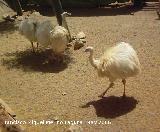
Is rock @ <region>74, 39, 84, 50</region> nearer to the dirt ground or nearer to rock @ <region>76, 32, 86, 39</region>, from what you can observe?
the dirt ground

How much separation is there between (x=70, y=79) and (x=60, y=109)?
1.55 m

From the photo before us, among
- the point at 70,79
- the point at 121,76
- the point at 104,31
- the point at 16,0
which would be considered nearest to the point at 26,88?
the point at 70,79

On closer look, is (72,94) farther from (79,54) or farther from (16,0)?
(16,0)

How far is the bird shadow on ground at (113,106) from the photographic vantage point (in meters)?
8.25

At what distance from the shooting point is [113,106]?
855 cm

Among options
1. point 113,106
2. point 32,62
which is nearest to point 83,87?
point 113,106

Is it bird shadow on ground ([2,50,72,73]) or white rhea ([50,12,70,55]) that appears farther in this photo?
bird shadow on ground ([2,50,72,73])

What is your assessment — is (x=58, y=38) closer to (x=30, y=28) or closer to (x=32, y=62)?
(x=30, y=28)

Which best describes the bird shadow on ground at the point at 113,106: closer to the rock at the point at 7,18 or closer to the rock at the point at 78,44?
the rock at the point at 78,44

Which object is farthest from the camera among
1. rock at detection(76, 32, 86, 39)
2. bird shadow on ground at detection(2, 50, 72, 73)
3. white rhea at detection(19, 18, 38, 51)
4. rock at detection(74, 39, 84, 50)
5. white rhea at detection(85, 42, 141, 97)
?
rock at detection(76, 32, 86, 39)

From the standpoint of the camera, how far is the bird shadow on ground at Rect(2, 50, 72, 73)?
35.4 feet

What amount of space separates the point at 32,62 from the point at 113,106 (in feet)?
11.5

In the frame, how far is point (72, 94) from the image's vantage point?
9195mm

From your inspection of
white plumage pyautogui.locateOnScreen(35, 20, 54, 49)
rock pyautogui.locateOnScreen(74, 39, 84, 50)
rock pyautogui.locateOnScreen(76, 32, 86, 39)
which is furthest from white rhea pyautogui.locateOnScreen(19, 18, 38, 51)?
rock pyautogui.locateOnScreen(76, 32, 86, 39)
